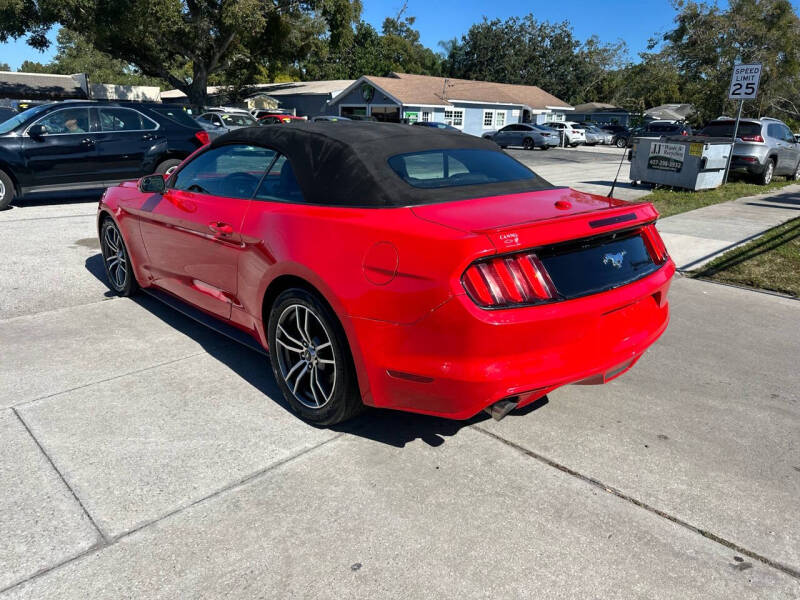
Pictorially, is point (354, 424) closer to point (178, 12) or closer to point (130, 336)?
point (130, 336)

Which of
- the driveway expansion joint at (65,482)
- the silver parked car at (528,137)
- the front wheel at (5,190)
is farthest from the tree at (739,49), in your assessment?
the driveway expansion joint at (65,482)

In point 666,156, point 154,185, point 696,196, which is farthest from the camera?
point 666,156

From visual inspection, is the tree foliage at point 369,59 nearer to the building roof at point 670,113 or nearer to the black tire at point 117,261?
the building roof at point 670,113

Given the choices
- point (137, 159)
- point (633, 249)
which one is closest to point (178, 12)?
point (137, 159)

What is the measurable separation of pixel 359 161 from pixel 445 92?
45549mm

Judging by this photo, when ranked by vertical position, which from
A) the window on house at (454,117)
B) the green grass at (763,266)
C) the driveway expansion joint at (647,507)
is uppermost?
the window on house at (454,117)

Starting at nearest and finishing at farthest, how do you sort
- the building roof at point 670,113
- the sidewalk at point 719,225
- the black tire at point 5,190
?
the sidewalk at point 719,225, the black tire at point 5,190, the building roof at point 670,113

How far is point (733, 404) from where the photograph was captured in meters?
3.75

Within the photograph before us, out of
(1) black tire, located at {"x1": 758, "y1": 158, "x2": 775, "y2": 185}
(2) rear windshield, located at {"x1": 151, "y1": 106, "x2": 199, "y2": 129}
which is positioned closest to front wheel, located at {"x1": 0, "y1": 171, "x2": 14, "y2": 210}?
(2) rear windshield, located at {"x1": 151, "y1": 106, "x2": 199, "y2": 129}

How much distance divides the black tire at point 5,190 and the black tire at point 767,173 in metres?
16.1

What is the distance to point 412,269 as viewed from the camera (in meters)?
2.67

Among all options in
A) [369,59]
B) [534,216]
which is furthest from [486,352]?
[369,59]

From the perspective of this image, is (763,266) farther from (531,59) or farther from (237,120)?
(531,59)

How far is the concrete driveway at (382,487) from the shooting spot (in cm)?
231
